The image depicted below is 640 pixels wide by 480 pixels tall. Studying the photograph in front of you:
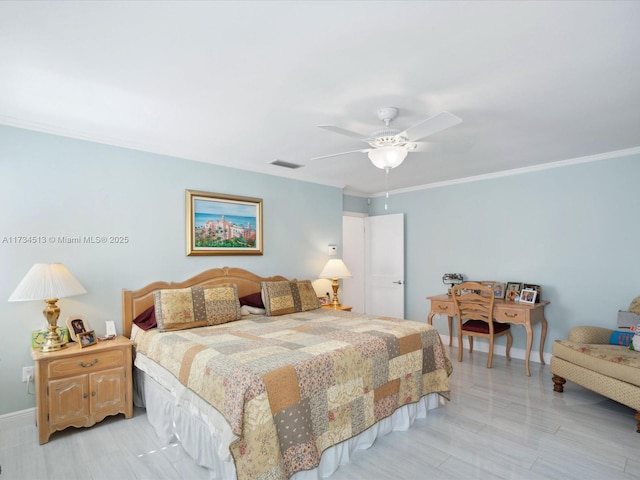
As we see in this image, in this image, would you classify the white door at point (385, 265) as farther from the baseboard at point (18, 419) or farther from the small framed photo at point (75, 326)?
the baseboard at point (18, 419)

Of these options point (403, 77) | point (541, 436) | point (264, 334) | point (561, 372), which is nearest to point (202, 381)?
point (264, 334)

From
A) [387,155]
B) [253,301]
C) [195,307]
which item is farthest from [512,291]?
[195,307]

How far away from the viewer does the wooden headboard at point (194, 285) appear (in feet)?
11.0

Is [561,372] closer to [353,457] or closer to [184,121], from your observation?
[353,457]

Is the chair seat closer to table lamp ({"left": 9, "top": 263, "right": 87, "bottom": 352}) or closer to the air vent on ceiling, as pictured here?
the air vent on ceiling

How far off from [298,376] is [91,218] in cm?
244

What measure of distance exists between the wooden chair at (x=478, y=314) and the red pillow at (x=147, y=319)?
342 centimetres

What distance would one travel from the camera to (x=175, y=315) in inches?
124

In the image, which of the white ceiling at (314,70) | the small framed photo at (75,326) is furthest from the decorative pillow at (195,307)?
the white ceiling at (314,70)

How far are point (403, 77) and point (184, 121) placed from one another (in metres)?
1.78

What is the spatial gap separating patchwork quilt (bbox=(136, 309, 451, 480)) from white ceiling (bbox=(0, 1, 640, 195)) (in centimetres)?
174

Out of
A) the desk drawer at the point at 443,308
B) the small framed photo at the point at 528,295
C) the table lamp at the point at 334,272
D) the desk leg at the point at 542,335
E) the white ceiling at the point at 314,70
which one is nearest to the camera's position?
the white ceiling at the point at 314,70

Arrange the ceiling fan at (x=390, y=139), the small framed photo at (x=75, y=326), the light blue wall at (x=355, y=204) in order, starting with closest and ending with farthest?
1. the ceiling fan at (x=390, y=139)
2. the small framed photo at (x=75, y=326)
3. the light blue wall at (x=355, y=204)

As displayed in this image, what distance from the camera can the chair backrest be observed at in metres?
4.18
